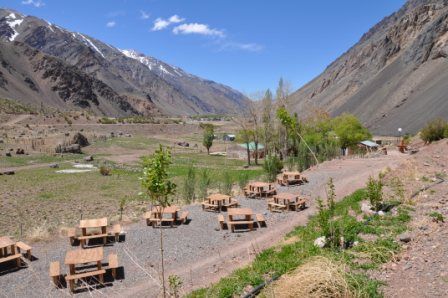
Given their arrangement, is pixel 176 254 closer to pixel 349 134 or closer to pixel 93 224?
pixel 93 224

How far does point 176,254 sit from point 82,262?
304 cm

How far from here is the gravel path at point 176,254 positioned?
35.7 ft

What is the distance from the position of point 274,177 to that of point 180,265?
51.9 feet

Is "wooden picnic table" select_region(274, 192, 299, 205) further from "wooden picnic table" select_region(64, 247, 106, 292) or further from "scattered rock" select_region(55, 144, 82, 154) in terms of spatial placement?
"scattered rock" select_region(55, 144, 82, 154)

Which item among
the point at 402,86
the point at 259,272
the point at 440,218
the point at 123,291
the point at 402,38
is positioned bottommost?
the point at 123,291

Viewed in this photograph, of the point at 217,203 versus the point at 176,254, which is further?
the point at 217,203

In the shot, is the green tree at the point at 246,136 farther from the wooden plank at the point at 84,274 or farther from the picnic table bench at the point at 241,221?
the wooden plank at the point at 84,274

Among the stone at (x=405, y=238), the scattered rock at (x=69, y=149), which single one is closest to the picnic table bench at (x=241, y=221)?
the stone at (x=405, y=238)

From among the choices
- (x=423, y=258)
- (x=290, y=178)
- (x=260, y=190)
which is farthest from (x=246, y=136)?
(x=423, y=258)

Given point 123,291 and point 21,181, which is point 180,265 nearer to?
point 123,291

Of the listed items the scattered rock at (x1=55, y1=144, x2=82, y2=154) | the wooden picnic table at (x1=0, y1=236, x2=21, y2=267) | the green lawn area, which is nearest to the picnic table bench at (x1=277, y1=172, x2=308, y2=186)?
the wooden picnic table at (x1=0, y1=236, x2=21, y2=267)

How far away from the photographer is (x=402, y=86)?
87.7m

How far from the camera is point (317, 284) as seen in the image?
23.1 ft

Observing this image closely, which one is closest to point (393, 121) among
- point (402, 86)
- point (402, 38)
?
point (402, 86)
